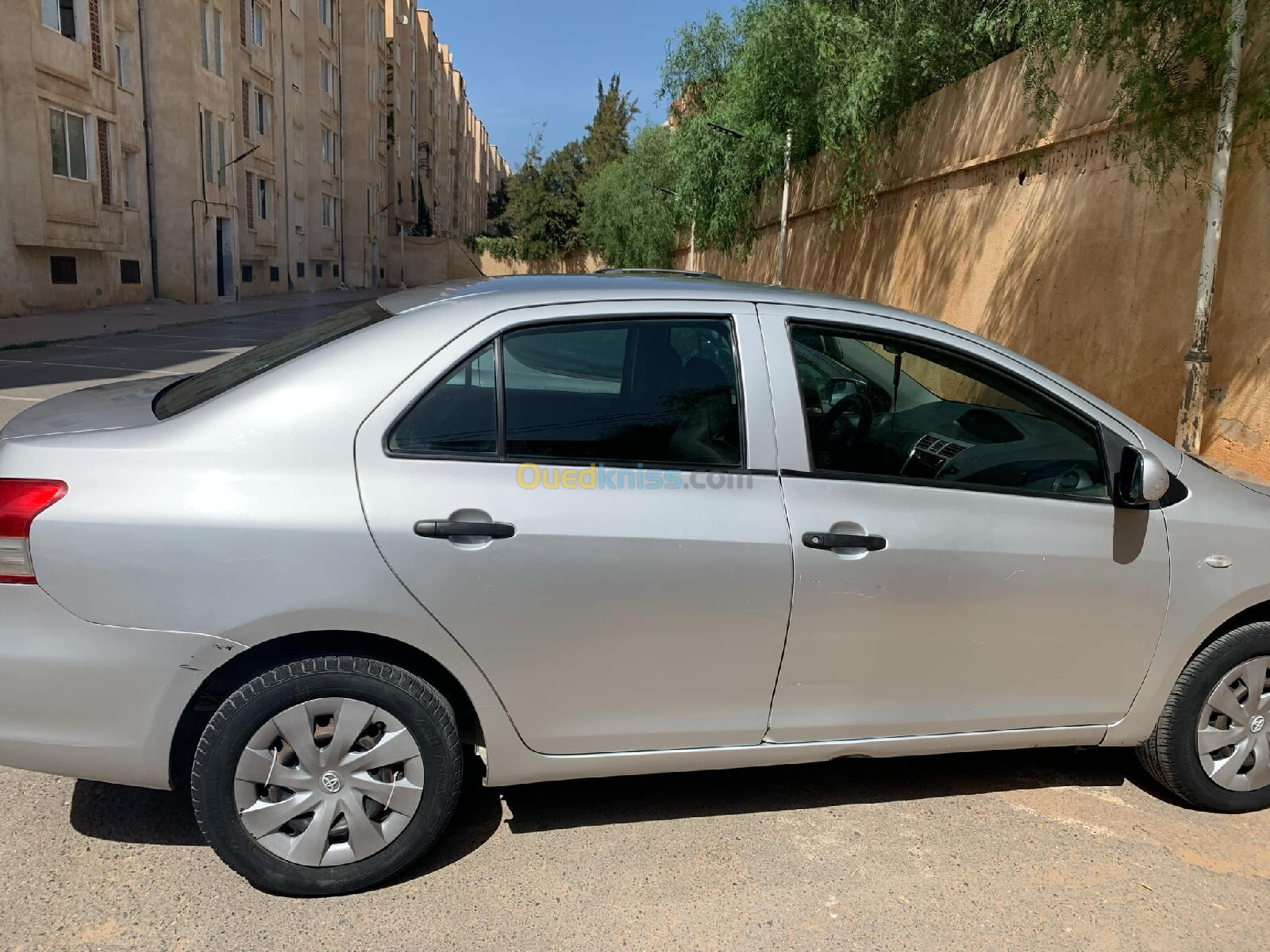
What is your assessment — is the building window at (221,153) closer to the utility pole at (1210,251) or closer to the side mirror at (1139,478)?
the utility pole at (1210,251)

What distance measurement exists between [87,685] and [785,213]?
18.3 meters

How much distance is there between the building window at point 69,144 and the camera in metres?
21.9

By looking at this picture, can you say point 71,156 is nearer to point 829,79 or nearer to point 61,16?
point 61,16

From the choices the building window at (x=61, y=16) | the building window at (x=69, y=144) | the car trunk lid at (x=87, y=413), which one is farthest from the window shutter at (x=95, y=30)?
the car trunk lid at (x=87, y=413)

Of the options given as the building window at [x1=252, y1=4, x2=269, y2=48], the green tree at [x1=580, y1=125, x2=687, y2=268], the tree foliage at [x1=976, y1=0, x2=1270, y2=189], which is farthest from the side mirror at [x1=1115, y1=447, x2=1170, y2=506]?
the building window at [x1=252, y1=4, x2=269, y2=48]

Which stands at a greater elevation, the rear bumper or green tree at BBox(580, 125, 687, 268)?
green tree at BBox(580, 125, 687, 268)

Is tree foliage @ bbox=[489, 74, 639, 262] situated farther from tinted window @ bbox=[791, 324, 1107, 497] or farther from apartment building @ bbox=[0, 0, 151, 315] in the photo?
tinted window @ bbox=[791, 324, 1107, 497]

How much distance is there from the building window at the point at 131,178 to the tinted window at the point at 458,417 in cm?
2743

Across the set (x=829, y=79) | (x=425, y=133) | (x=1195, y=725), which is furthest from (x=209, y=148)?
(x=425, y=133)

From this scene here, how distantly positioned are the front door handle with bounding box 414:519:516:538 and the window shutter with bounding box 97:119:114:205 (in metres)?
25.7

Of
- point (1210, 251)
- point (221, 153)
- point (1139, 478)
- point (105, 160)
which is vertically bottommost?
point (1139, 478)

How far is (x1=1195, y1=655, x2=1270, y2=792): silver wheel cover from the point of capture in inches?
130

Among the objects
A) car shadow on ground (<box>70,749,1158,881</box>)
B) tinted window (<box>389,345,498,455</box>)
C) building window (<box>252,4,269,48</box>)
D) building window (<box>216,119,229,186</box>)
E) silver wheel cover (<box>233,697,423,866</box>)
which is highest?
building window (<box>252,4,269,48</box>)

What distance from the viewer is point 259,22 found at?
35.0 meters
